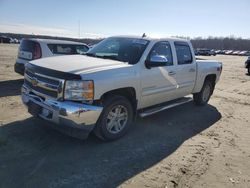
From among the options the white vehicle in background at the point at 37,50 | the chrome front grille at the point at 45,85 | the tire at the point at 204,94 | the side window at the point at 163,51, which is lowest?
the tire at the point at 204,94

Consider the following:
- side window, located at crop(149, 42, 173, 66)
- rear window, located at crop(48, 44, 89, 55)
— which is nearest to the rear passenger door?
side window, located at crop(149, 42, 173, 66)

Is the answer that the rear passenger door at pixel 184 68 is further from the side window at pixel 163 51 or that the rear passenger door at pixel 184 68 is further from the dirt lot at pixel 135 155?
the dirt lot at pixel 135 155

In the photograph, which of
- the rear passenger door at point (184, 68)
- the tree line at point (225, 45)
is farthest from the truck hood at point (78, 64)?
the tree line at point (225, 45)

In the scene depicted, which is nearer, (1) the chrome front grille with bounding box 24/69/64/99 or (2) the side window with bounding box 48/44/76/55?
(1) the chrome front grille with bounding box 24/69/64/99

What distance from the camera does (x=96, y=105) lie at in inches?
175

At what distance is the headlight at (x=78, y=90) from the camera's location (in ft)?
13.9

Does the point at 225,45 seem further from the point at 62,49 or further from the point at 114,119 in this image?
the point at 114,119

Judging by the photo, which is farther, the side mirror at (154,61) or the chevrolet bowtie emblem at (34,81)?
the side mirror at (154,61)

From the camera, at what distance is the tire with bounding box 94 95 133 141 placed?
4.68 m

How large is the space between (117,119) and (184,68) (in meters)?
2.40

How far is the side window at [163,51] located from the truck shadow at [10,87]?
4.58m

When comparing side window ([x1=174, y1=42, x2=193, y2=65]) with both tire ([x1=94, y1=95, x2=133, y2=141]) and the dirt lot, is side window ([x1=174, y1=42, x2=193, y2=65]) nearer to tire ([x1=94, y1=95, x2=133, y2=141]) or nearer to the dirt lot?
the dirt lot

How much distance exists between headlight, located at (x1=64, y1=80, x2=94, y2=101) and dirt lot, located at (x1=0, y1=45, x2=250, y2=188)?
73 cm

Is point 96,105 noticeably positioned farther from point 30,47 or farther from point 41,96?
point 30,47
